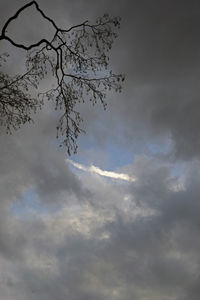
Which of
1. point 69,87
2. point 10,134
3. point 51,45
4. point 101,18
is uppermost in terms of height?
point 101,18

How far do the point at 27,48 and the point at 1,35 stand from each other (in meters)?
0.88

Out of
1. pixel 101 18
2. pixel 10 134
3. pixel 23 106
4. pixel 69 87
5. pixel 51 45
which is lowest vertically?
pixel 10 134

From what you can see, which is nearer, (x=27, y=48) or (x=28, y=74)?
(x=27, y=48)

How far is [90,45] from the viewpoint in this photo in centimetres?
1317

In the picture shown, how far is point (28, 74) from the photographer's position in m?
13.2

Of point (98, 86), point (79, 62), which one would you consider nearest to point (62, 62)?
point (79, 62)

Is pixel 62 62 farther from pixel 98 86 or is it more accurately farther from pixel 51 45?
pixel 98 86

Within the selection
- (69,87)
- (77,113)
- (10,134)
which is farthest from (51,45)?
(10,134)

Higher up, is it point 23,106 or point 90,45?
point 90,45

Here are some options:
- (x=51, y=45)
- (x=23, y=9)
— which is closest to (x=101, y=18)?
(x=51, y=45)

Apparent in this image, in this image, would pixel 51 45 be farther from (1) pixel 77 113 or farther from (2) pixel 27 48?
(1) pixel 77 113

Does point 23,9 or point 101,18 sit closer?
point 23,9

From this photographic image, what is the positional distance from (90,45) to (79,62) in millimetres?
714

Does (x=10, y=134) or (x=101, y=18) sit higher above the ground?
(x=101, y=18)
